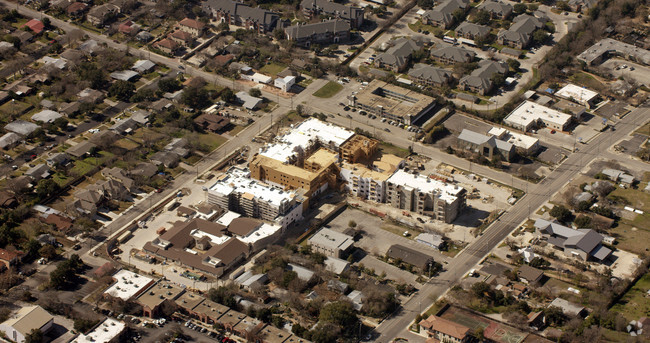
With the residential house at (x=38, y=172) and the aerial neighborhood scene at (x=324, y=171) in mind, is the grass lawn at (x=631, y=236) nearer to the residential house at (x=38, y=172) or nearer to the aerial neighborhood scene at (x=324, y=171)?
the aerial neighborhood scene at (x=324, y=171)

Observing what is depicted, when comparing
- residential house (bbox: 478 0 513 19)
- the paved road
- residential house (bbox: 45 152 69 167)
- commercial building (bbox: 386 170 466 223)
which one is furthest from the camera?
residential house (bbox: 478 0 513 19)

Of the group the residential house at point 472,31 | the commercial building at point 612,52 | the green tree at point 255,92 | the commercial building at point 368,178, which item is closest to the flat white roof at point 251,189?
the commercial building at point 368,178

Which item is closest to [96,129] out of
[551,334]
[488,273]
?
[488,273]

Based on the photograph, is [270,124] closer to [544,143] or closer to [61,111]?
[61,111]

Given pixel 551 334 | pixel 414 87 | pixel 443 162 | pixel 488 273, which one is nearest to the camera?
pixel 551 334

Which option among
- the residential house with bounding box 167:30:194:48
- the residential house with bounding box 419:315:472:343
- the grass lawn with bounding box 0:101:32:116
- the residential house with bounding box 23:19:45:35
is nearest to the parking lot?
the residential house with bounding box 167:30:194:48

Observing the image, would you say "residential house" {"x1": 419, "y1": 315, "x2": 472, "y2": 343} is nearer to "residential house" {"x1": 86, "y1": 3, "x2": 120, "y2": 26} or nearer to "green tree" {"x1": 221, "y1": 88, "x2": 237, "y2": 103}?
"green tree" {"x1": 221, "y1": 88, "x2": 237, "y2": 103}
